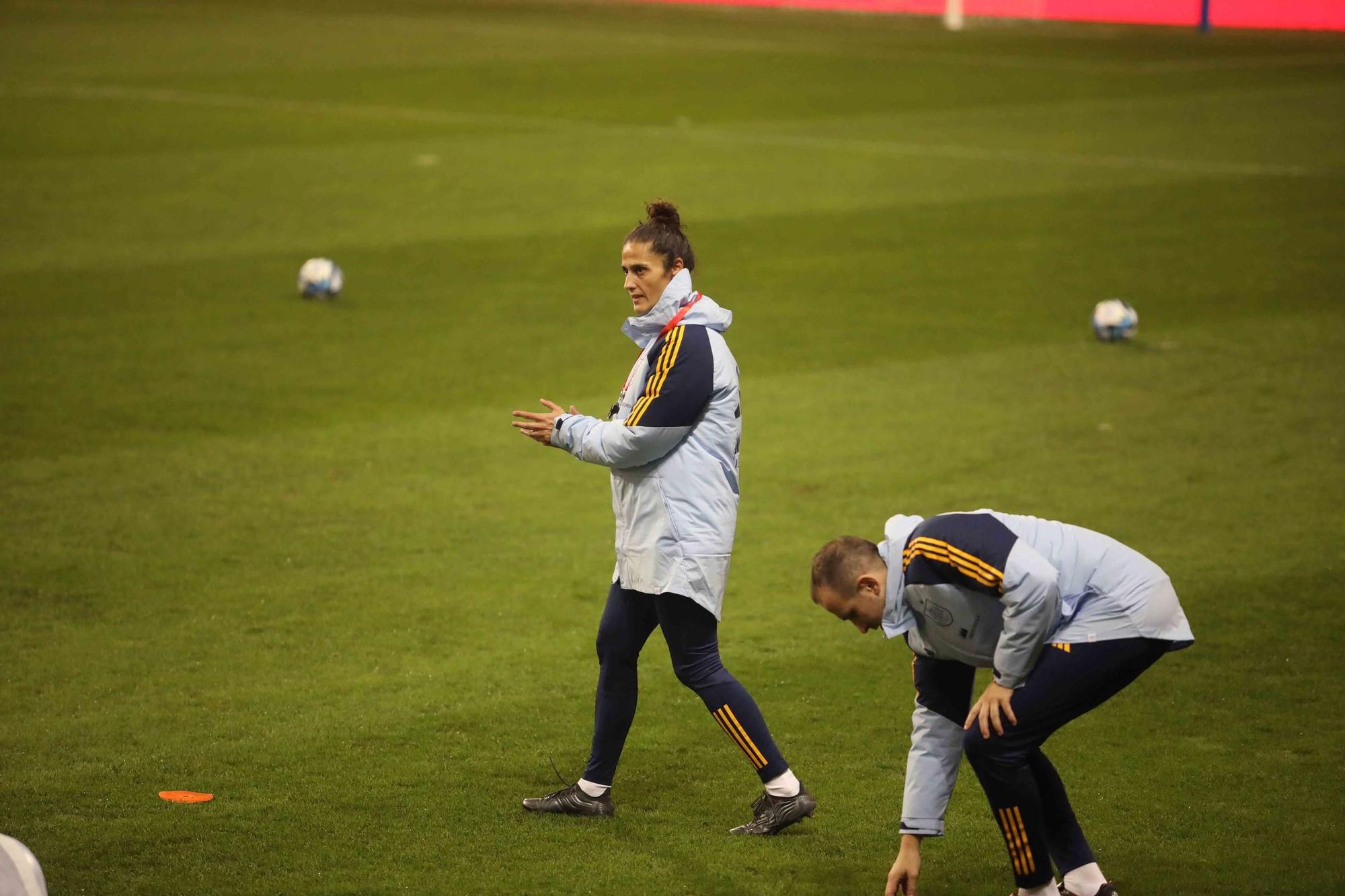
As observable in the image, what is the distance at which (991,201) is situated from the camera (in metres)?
18.4

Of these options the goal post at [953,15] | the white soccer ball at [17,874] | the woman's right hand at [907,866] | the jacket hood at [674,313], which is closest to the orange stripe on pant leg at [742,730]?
the woman's right hand at [907,866]

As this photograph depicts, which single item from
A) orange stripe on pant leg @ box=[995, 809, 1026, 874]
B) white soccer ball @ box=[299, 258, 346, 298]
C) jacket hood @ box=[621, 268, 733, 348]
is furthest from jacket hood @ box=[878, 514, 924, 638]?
white soccer ball @ box=[299, 258, 346, 298]

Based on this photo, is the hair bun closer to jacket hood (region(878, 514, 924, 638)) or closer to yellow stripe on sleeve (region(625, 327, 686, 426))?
yellow stripe on sleeve (region(625, 327, 686, 426))

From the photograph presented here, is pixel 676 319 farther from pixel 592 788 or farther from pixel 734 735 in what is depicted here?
pixel 592 788

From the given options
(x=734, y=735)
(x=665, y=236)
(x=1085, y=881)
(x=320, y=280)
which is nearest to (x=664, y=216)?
(x=665, y=236)

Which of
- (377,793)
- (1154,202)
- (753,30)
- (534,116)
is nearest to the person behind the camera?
(377,793)

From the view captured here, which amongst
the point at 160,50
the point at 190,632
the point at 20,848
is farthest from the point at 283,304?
the point at 160,50

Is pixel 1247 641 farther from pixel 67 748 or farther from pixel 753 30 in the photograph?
pixel 753 30

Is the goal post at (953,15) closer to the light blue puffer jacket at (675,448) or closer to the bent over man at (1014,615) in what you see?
the light blue puffer jacket at (675,448)

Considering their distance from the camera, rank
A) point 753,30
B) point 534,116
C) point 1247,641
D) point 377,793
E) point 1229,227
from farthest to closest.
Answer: point 753,30 < point 534,116 < point 1229,227 < point 1247,641 < point 377,793

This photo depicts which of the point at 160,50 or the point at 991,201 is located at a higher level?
the point at 160,50

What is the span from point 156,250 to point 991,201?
8.75 metres

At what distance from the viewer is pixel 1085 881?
4.95 metres

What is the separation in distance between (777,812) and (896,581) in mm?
1341
